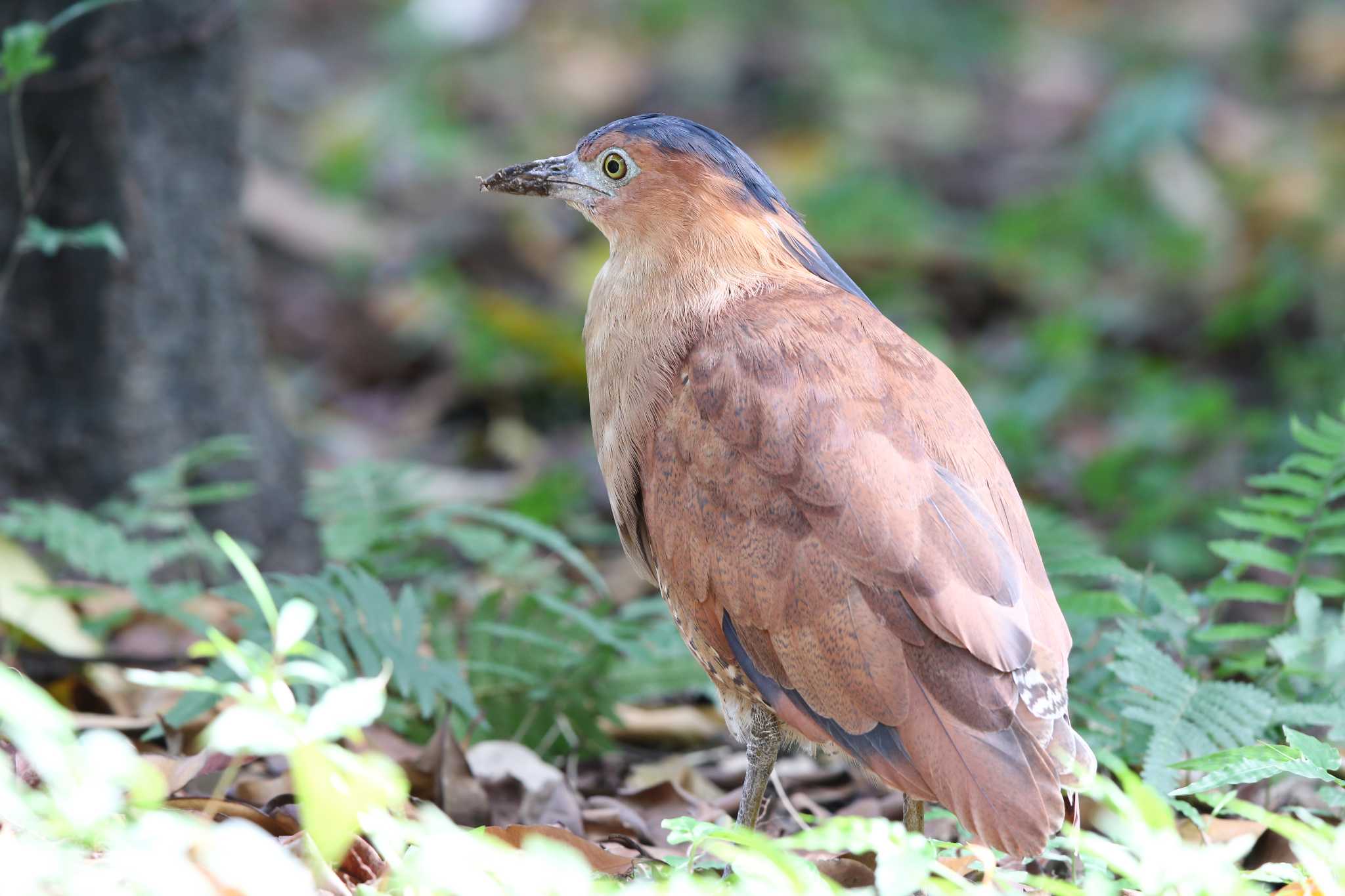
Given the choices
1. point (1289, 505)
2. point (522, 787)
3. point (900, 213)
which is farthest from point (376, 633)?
point (900, 213)

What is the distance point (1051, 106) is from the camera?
11.3 meters

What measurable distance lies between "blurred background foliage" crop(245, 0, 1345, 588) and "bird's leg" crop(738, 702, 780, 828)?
2.46m

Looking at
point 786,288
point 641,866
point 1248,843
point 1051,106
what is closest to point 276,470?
point 786,288

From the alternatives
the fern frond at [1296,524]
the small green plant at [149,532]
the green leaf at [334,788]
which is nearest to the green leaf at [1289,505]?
the fern frond at [1296,524]

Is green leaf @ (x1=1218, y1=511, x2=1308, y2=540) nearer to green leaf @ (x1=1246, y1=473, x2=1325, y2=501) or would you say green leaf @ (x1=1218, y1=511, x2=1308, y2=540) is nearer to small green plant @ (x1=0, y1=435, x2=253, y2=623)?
green leaf @ (x1=1246, y1=473, x2=1325, y2=501)

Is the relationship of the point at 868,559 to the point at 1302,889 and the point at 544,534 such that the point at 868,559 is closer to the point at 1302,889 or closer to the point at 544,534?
the point at 1302,889

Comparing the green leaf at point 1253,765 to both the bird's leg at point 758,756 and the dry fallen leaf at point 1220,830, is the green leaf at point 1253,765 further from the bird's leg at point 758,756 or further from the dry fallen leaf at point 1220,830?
the bird's leg at point 758,756

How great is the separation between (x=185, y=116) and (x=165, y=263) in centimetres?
51

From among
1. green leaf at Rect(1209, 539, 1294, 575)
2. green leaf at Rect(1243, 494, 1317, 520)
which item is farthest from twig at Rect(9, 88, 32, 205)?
green leaf at Rect(1243, 494, 1317, 520)

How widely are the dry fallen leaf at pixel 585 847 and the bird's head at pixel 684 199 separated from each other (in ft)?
5.12

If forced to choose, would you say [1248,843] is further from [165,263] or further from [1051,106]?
[1051,106]

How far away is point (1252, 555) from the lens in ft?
11.7

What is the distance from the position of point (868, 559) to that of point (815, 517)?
0.53ft

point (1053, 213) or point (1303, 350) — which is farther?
point (1053, 213)
